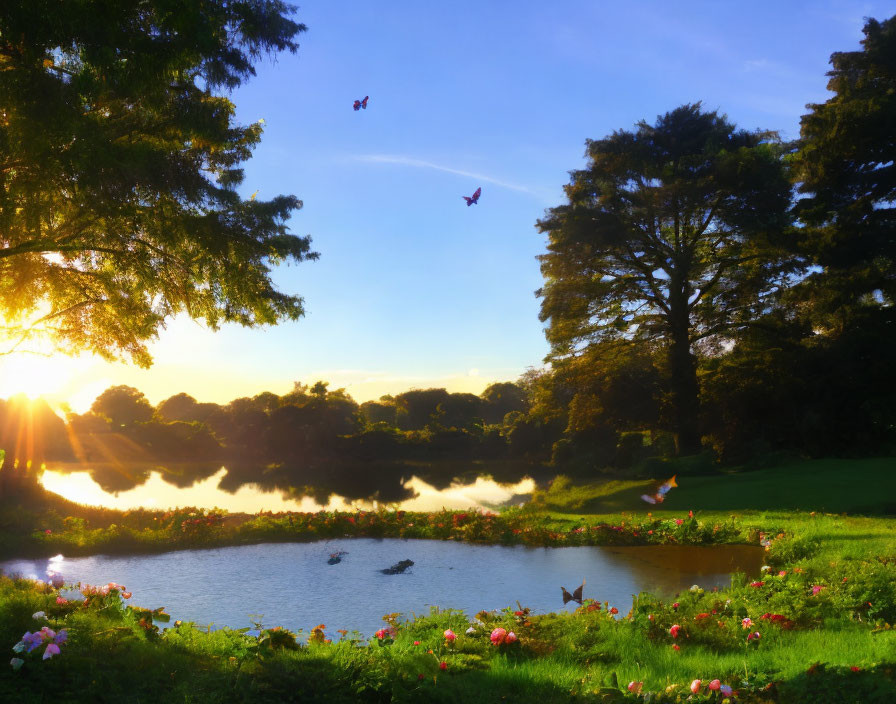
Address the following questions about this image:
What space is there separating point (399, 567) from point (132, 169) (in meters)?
6.44

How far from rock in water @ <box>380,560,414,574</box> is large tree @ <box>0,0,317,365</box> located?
14.4 feet

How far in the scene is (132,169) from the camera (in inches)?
302

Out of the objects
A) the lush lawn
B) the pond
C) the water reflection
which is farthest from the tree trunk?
the lush lawn

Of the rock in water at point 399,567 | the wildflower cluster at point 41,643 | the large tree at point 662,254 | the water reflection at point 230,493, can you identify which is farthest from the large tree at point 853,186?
the wildflower cluster at point 41,643

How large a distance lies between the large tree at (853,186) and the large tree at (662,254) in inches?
57.8

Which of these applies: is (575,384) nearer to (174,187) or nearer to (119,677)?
(174,187)

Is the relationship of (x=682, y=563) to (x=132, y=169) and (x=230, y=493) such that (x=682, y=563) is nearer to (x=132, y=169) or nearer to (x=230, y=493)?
(x=132, y=169)

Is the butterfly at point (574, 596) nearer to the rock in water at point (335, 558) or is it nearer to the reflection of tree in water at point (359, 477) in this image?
the rock in water at point (335, 558)

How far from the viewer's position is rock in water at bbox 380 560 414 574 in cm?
847

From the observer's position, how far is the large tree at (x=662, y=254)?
71.1 feet

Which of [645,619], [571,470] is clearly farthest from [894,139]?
[645,619]

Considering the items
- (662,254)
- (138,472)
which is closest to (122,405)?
(138,472)

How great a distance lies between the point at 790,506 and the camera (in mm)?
12695

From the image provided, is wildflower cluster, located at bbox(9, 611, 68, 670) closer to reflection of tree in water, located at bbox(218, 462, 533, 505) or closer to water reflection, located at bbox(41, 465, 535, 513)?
water reflection, located at bbox(41, 465, 535, 513)
